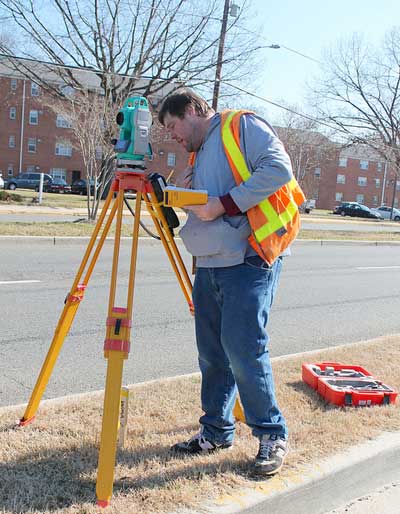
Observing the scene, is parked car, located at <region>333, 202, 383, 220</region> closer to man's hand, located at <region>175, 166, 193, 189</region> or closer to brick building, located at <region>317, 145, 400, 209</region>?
brick building, located at <region>317, 145, 400, 209</region>

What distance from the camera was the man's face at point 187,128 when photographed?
2.89 meters

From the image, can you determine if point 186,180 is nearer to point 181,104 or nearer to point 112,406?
point 181,104

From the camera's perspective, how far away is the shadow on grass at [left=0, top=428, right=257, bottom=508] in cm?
257

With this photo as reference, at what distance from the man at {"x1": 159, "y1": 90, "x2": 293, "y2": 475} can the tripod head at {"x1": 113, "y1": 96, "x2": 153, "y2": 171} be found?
0.48ft

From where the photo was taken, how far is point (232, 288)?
2.84m

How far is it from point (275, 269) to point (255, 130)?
70cm

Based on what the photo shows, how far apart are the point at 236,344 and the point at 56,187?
47.9 meters

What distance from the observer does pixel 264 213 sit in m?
2.79

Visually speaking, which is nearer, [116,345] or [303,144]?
[116,345]

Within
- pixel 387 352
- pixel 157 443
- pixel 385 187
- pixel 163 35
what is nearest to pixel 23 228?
pixel 387 352

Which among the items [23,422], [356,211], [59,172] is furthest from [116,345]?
[59,172]

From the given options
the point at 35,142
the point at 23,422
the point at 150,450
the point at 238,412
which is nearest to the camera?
the point at 150,450

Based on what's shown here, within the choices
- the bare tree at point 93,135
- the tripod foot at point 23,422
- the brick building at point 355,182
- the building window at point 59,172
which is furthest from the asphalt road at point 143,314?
the brick building at point 355,182

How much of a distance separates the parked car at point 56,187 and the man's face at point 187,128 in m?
47.4
